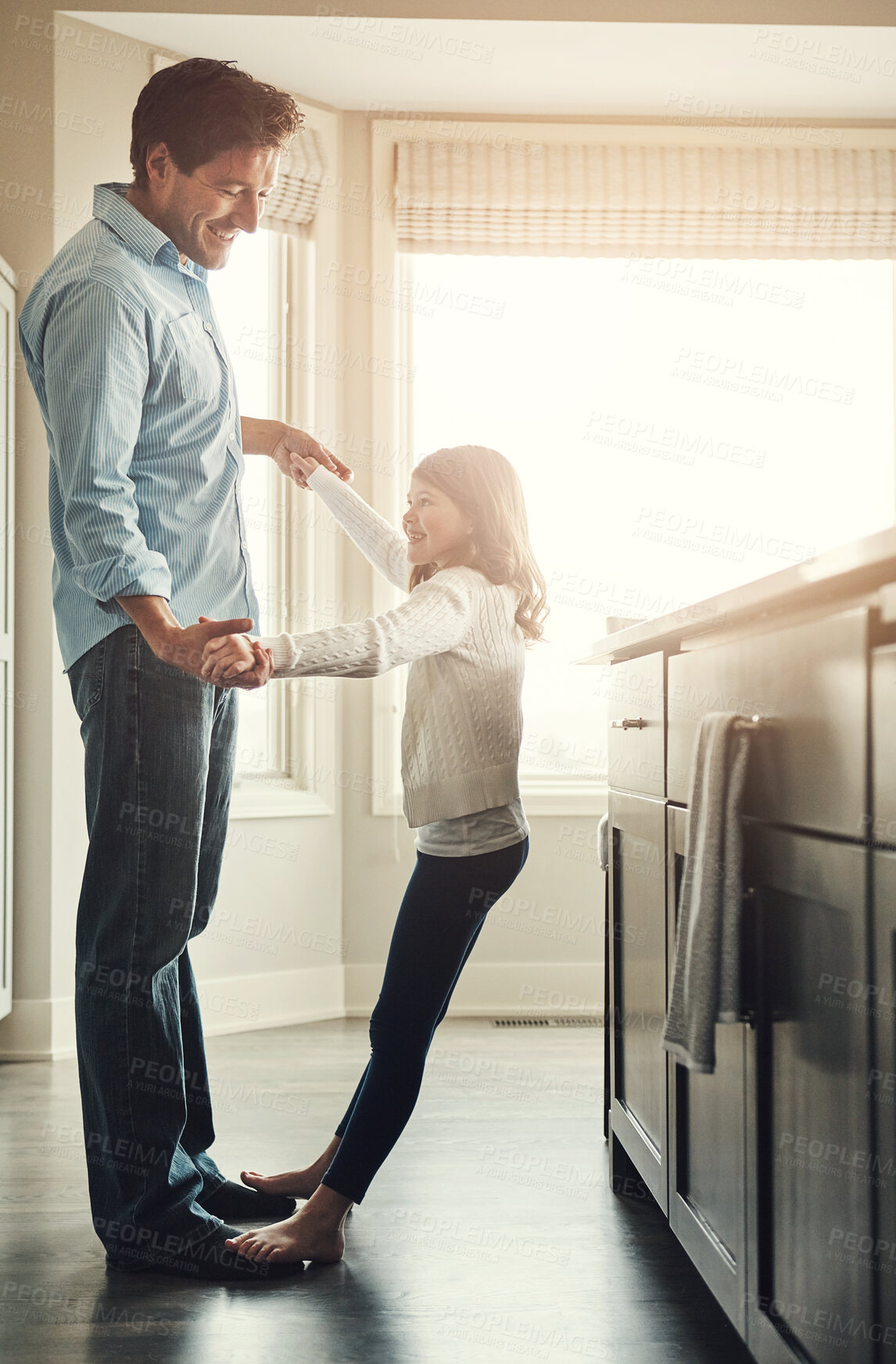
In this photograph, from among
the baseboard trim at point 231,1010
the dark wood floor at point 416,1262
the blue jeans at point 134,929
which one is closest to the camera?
the dark wood floor at point 416,1262

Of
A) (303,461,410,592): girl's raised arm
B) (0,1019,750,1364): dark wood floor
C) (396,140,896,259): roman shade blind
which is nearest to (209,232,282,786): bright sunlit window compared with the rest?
(396,140,896,259): roman shade blind

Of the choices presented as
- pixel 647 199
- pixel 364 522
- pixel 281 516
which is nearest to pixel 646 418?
pixel 647 199

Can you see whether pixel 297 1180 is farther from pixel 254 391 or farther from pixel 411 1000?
pixel 254 391

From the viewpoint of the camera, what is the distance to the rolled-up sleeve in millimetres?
1315

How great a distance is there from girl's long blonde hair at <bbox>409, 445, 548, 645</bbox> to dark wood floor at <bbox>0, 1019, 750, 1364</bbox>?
91 cm

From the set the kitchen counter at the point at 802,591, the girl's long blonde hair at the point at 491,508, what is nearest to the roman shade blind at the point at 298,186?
the girl's long blonde hair at the point at 491,508

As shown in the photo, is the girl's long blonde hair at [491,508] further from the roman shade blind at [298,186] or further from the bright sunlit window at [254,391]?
the roman shade blind at [298,186]

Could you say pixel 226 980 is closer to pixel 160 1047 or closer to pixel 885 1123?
pixel 160 1047

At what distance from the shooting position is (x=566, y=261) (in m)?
3.25

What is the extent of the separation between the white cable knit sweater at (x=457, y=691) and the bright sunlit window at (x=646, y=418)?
1.70 metres

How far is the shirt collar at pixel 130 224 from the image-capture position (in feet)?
4.71

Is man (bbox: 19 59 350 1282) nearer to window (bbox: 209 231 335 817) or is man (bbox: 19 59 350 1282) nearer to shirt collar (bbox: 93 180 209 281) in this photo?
shirt collar (bbox: 93 180 209 281)

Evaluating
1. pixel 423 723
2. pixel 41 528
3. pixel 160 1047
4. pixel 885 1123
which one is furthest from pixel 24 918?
pixel 885 1123

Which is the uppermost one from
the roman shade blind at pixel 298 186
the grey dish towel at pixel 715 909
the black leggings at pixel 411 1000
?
the roman shade blind at pixel 298 186
